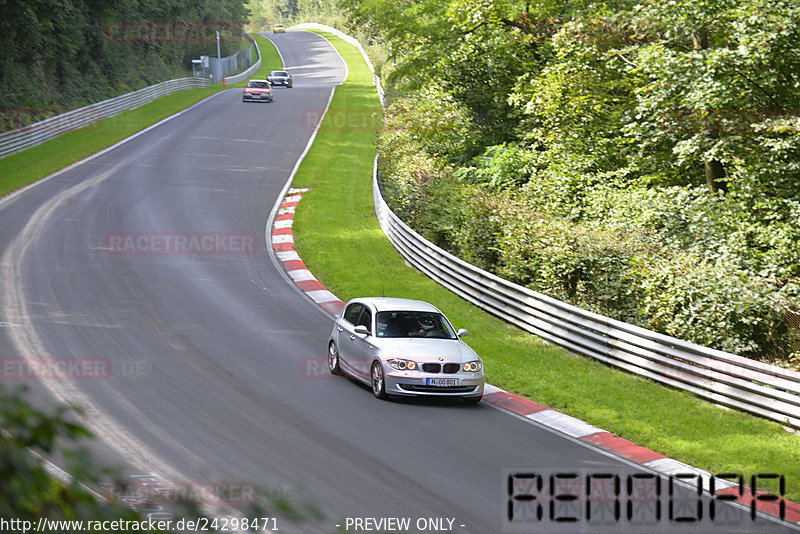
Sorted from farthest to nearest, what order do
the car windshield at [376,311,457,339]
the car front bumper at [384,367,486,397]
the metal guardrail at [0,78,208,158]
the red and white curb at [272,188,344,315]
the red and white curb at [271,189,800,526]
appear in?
the metal guardrail at [0,78,208,158] < the red and white curb at [272,188,344,315] < the car windshield at [376,311,457,339] < the car front bumper at [384,367,486,397] < the red and white curb at [271,189,800,526]

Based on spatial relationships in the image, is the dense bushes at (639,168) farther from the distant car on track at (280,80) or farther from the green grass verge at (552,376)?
the distant car on track at (280,80)

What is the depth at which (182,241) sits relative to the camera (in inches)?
925

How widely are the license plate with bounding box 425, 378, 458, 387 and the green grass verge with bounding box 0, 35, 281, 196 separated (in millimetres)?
20777

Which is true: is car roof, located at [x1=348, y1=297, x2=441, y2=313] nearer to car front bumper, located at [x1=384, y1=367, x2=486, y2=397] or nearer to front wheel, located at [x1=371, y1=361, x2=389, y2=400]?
front wheel, located at [x1=371, y1=361, x2=389, y2=400]

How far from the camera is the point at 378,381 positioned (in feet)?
41.6

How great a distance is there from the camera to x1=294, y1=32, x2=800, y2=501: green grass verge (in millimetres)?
10766

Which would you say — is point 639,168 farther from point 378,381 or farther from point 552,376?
point 378,381

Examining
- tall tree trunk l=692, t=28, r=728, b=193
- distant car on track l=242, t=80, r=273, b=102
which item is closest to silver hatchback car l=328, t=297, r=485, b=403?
tall tree trunk l=692, t=28, r=728, b=193

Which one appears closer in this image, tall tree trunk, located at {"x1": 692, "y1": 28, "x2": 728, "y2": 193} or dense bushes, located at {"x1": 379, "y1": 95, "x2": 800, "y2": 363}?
dense bushes, located at {"x1": 379, "y1": 95, "x2": 800, "y2": 363}

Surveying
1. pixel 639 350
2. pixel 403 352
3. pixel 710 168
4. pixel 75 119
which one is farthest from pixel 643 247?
pixel 75 119

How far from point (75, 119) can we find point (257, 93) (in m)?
16.4

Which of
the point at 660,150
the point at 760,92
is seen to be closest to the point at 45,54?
the point at 660,150

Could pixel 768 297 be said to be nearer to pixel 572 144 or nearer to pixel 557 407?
pixel 557 407

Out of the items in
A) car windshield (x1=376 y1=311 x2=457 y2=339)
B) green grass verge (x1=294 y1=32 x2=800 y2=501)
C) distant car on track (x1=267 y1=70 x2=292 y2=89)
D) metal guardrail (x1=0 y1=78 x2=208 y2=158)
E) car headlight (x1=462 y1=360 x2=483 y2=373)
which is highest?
distant car on track (x1=267 y1=70 x2=292 y2=89)
